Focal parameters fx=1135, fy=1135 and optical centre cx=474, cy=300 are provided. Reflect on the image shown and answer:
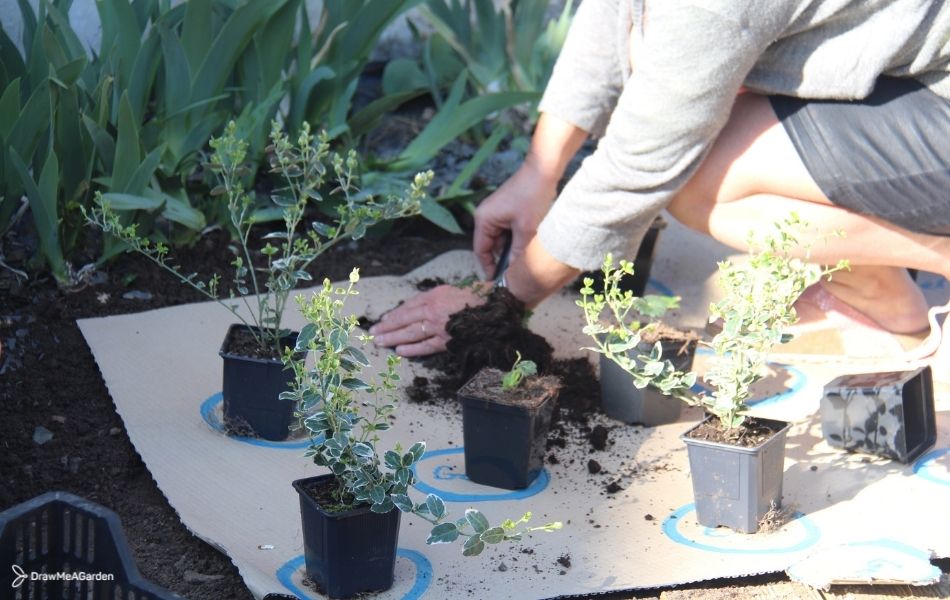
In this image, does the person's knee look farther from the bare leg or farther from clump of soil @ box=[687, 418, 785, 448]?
clump of soil @ box=[687, 418, 785, 448]

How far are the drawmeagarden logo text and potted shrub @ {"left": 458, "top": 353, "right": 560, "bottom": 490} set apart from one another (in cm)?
69

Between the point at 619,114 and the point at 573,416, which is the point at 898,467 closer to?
the point at 573,416

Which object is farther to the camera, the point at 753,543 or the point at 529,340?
the point at 529,340

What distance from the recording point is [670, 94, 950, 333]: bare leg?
207cm

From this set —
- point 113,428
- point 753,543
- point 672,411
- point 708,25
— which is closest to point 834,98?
point 708,25

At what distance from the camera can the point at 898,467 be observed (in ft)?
6.32

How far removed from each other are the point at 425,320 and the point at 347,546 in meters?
0.85

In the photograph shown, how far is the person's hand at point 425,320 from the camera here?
7.36 ft

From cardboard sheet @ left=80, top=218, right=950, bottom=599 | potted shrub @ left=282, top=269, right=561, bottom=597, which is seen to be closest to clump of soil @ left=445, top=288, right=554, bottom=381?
cardboard sheet @ left=80, top=218, right=950, bottom=599

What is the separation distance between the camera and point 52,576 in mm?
1270

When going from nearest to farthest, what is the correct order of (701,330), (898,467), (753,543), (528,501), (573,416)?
(753,543), (528,501), (898,467), (573,416), (701,330)

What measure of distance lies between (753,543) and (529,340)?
24.4 inches

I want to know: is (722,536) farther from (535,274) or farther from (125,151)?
(125,151)

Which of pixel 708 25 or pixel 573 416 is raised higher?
pixel 708 25
